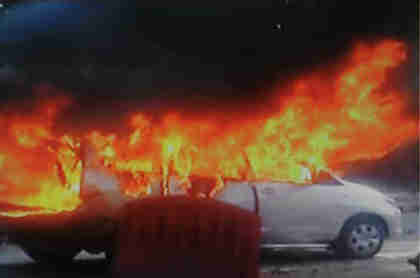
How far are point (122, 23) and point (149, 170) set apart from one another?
3.09 m

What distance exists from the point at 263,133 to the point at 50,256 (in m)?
4.02

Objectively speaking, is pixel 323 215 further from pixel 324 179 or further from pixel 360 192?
pixel 360 192

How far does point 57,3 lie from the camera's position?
955 centimetres

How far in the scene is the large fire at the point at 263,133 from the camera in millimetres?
8625

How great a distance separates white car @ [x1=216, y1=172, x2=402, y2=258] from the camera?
7.59 m

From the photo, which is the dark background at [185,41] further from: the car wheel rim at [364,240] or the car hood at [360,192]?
the car wheel rim at [364,240]

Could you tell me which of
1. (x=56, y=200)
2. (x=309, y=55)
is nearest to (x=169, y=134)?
(x=56, y=200)

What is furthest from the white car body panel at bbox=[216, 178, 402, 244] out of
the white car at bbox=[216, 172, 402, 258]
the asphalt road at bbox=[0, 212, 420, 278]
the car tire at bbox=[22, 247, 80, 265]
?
the car tire at bbox=[22, 247, 80, 265]

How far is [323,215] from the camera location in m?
7.75

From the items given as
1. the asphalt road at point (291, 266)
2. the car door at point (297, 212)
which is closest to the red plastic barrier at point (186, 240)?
the asphalt road at point (291, 266)

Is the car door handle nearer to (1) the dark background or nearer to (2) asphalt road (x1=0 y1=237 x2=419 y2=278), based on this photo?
(2) asphalt road (x1=0 y1=237 x2=419 y2=278)

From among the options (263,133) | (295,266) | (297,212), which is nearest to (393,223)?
(297,212)

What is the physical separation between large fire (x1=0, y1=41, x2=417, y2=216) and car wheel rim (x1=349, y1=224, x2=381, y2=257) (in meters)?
1.37

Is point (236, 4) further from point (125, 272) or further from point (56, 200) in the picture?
point (125, 272)
